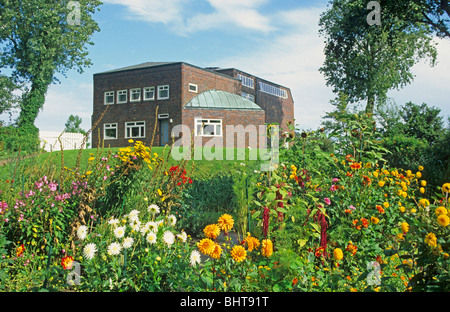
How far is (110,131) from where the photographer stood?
3098cm

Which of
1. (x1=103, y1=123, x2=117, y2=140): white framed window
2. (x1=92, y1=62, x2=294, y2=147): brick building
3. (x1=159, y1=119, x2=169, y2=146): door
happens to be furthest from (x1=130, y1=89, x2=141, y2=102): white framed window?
(x1=159, y1=119, x2=169, y2=146): door

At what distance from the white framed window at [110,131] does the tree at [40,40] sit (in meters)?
5.44

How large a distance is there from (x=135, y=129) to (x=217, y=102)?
717 cm

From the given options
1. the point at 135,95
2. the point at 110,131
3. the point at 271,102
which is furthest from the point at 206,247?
the point at 271,102

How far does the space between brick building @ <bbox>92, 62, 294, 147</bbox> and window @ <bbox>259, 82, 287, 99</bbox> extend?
474 inches

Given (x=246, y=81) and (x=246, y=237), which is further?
(x=246, y=81)

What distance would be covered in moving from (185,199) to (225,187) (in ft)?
4.22

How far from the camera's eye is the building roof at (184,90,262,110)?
91.7 ft

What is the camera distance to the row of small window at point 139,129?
91.6 feet

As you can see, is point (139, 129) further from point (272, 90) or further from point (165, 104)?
point (272, 90)

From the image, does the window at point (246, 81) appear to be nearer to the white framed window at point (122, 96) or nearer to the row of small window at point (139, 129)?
the row of small window at point (139, 129)

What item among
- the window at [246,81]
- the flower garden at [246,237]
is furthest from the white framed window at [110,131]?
the flower garden at [246,237]
